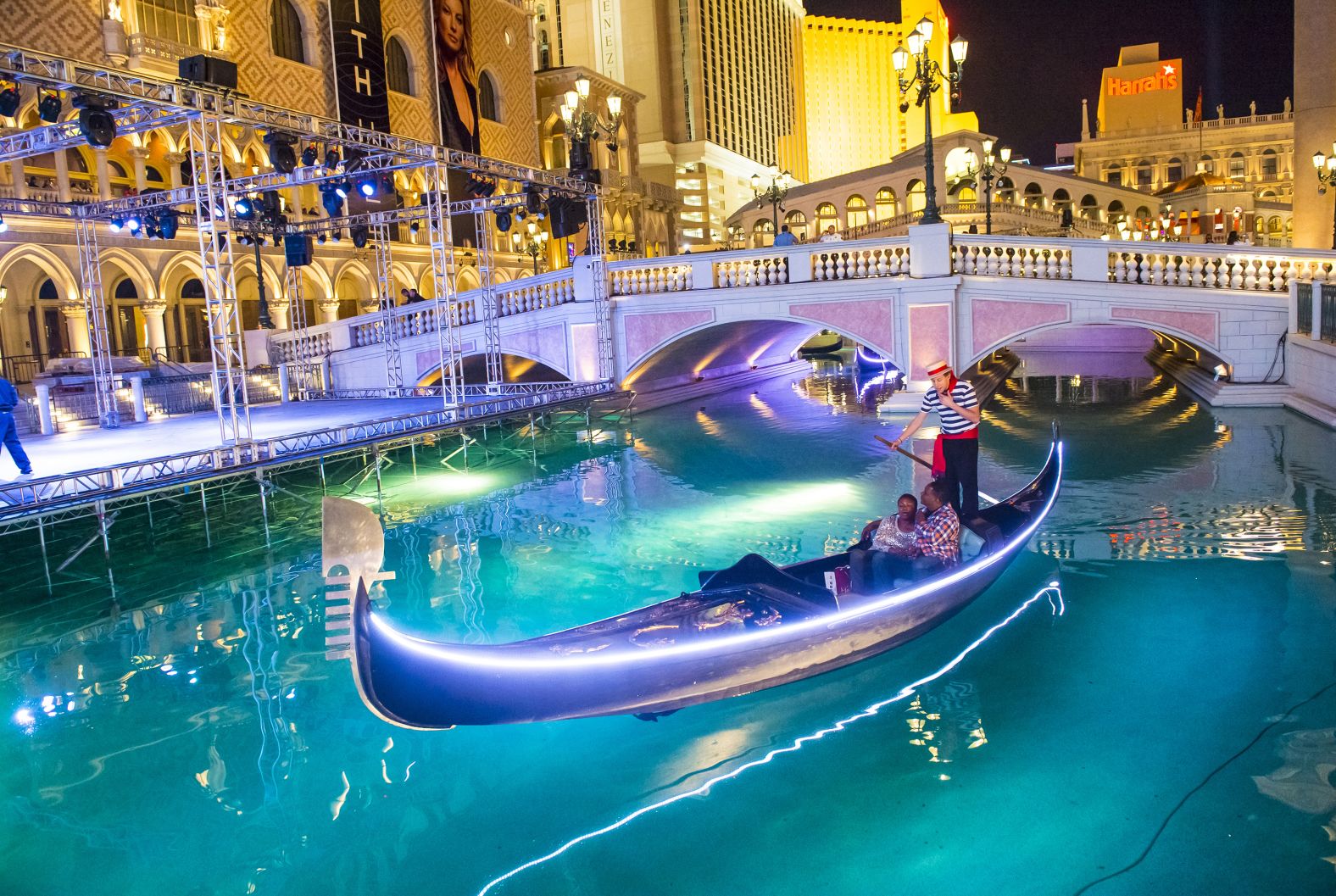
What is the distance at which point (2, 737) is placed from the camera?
16.6 ft

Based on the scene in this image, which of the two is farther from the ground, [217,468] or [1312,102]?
[1312,102]

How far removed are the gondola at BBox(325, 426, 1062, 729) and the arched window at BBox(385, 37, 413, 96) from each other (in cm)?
2855

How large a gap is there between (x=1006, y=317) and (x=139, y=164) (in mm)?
19057

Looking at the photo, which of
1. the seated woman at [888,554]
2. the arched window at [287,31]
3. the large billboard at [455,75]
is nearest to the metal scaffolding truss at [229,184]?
the seated woman at [888,554]

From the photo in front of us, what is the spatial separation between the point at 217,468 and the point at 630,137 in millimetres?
37316

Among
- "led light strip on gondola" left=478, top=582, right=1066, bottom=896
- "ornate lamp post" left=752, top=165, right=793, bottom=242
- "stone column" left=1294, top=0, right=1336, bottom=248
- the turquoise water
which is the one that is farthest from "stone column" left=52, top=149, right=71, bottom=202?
"stone column" left=1294, top=0, right=1336, bottom=248

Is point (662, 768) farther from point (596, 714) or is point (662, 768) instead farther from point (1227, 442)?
point (1227, 442)

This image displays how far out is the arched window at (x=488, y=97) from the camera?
35.0 m

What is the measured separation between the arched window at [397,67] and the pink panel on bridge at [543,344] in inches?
610

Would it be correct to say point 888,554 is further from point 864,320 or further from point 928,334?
point 864,320

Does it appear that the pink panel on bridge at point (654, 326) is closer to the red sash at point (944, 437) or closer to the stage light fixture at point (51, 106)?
the stage light fixture at point (51, 106)

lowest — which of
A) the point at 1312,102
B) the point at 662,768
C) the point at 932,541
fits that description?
the point at 662,768

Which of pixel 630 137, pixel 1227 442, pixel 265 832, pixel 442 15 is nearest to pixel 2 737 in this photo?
pixel 265 832

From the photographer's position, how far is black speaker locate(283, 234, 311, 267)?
18.0 metres
